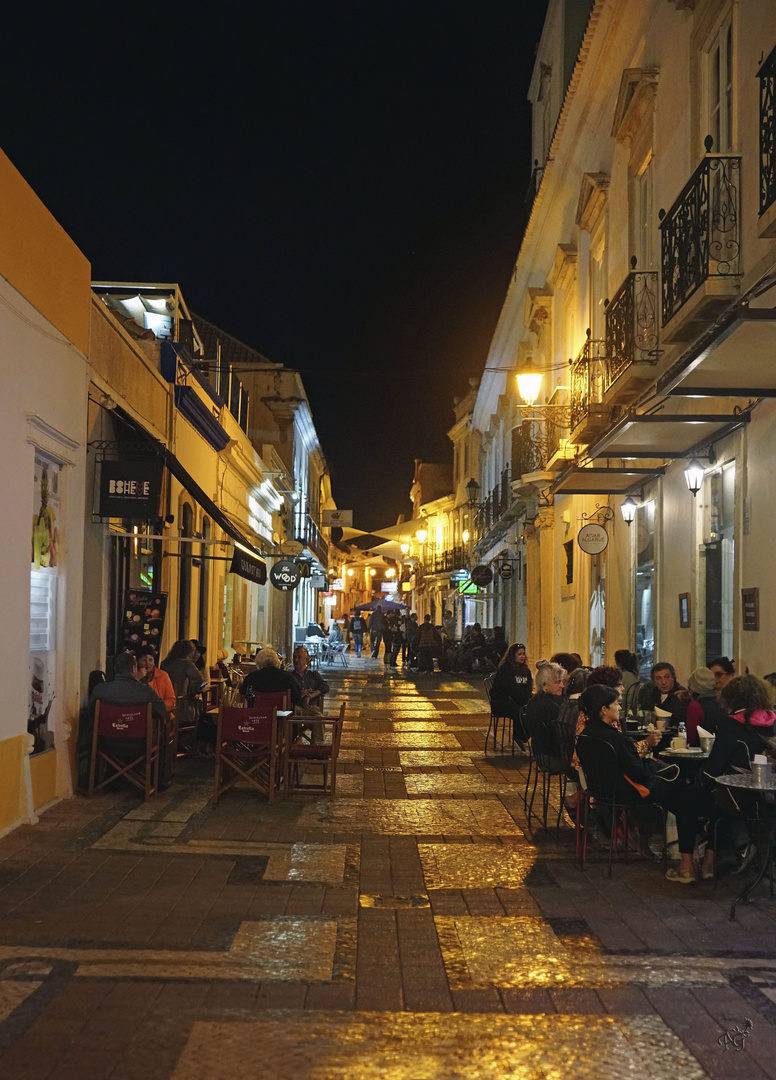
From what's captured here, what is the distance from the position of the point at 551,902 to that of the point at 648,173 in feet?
31.8

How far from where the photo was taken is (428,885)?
22.5 feet

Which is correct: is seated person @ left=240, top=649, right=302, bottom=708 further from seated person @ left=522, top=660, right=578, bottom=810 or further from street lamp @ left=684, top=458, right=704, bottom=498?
street lamp @ left=684, top=458, right=704, bottom=498

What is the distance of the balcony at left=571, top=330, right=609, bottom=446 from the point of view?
13852 mm

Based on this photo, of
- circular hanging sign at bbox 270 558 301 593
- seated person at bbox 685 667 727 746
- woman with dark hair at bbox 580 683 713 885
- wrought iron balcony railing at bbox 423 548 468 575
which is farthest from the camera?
wrought iron balcony railing at bbox 423 548 468 575

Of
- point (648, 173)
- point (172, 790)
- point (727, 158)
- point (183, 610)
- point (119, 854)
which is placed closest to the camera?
point (119, 854)

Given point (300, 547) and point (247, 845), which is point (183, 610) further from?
point (300, 547)

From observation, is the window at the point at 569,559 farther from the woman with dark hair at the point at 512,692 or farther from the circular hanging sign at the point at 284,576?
the circular hanging sign at the point at 284,576

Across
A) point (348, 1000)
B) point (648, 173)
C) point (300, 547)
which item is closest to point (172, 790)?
point (348, 1000)

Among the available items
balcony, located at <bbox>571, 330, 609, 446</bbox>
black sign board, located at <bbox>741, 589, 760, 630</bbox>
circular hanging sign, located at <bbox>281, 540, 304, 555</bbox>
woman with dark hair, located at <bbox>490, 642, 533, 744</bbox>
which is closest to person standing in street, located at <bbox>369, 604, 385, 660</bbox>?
circular hanging sign, located at <bbox>281, 540, 304, 555</bbox>

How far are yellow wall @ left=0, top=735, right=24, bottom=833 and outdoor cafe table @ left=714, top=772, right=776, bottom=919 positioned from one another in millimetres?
5093

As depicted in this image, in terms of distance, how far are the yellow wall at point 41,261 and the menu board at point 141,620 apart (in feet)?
9.81

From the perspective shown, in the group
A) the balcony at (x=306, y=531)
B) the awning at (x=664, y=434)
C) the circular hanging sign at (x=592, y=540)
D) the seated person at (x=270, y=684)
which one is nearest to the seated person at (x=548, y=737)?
the seated person at (x=270, y=684)

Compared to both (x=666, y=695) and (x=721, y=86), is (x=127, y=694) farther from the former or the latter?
(x=721, y=86)

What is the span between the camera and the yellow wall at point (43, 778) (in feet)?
28.5
